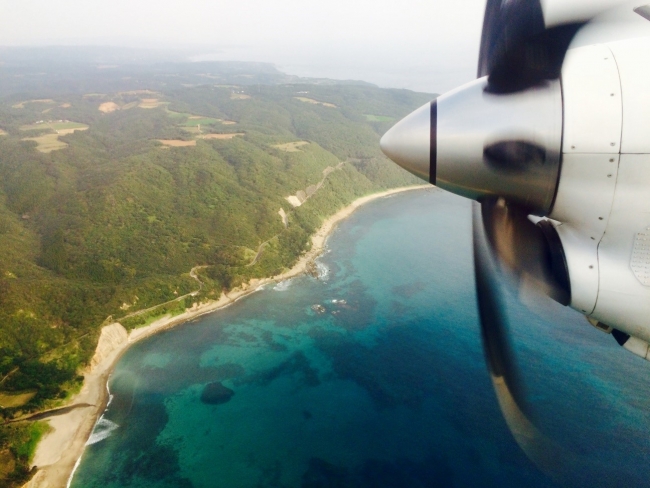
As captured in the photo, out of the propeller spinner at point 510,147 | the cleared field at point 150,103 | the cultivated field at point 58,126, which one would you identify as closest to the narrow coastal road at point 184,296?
the propeller spinner at point 510,147

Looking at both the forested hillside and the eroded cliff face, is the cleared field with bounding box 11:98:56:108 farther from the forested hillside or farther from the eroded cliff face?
the eroded cliff face

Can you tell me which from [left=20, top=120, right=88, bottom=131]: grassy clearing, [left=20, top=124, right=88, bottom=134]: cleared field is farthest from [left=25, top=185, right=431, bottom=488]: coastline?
[left=20, top=120, right=88, bottom=131]: grassy clearing

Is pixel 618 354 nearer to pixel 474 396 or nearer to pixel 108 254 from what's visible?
pixel 474 396

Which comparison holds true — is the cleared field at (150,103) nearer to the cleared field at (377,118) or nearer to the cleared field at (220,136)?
the cleared field at (220,136)

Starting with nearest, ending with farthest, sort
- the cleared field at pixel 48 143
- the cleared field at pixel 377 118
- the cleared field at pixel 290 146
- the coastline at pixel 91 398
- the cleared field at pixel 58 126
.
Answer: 1. the coastline at pixel 91 398
2. the cleared field at pixel 48 143
3. the cleared field at pixel 290 146
4. the cleared field at pixel 58 126
5. the cleared field at pixel 377 118

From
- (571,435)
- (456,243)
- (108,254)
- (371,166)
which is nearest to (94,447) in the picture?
(108,254)

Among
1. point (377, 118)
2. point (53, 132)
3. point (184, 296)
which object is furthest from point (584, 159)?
point (377, 118)

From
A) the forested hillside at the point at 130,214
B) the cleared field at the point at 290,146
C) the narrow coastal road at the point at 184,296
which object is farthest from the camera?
the cleared field at the point at 290,146
